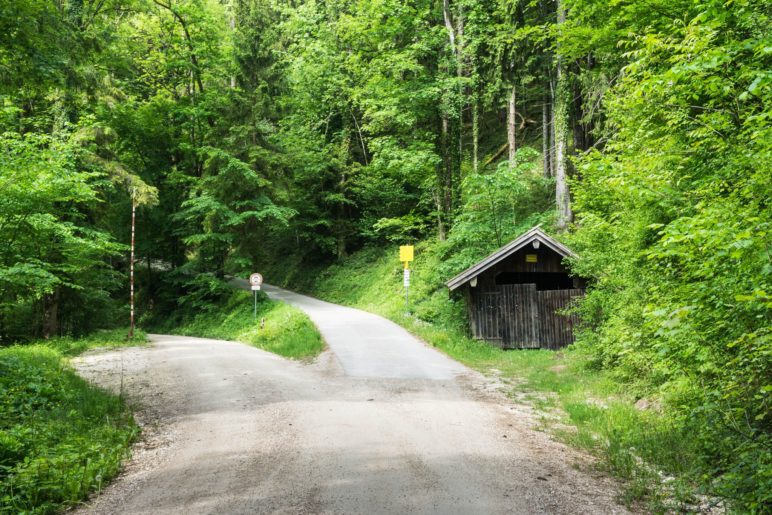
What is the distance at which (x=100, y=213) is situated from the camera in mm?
23531

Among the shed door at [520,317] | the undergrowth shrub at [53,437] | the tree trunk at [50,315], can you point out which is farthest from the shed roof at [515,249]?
the tree trunk at [50,315]

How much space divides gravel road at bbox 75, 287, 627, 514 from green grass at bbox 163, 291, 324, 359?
3.69m

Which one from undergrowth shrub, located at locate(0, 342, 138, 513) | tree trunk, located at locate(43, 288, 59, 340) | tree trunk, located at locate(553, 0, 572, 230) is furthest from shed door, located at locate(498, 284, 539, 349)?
tree trunk, located at locate(43, 288, 59, 340)

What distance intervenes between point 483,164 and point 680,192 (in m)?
21.5

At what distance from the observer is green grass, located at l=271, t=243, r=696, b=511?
210 inches

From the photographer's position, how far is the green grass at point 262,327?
1631 centimetres

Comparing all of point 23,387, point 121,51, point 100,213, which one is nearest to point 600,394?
point 23,387

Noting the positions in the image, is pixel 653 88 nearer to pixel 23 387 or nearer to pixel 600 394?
pixel 600 394

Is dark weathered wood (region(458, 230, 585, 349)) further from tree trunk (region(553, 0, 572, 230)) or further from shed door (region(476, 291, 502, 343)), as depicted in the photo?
tree trunk (region(553, 0, 572, 230))

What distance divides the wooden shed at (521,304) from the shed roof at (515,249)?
0.48 feet

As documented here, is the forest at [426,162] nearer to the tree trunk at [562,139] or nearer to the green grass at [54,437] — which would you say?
the tree trunk at [562,139]

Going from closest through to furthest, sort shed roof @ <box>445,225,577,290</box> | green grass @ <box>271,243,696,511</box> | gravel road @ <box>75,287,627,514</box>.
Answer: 1. gravel road @ <box>75,287,627,514</box>
2. green grass @ <box>271,243,696,511</box>
3. shed roof @ <box>445,225,577,290</box>

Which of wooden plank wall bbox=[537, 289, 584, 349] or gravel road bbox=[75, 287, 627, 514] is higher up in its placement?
wooden plank wall bbox=[537, 289, 584, 349]

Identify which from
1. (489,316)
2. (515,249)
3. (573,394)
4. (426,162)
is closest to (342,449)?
(573,394)
